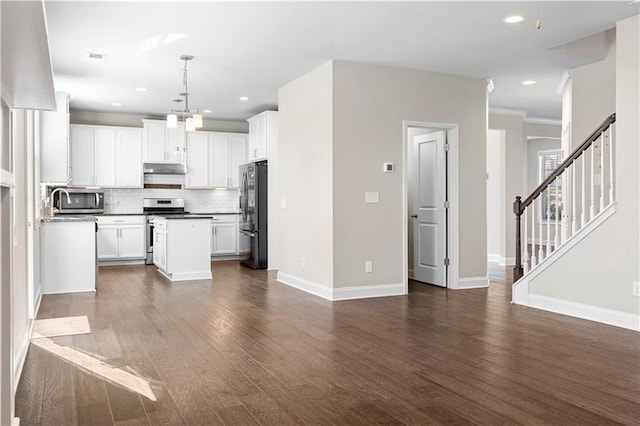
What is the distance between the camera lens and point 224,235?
32.4 ft

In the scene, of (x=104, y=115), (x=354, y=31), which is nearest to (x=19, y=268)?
(x=354, y=31)

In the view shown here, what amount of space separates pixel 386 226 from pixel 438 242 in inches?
38.9

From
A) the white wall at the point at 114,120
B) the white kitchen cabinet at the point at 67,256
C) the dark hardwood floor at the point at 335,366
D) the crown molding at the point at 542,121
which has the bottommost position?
the dark hardwood floor at the point at 335,366

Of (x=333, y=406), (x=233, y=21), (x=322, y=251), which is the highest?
(x=233, y=21)

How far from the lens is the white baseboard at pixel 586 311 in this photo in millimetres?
4516

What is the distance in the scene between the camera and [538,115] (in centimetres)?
1002

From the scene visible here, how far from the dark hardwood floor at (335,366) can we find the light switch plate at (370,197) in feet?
3.97

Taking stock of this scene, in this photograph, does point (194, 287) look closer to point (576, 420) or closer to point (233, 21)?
point (233, 21)

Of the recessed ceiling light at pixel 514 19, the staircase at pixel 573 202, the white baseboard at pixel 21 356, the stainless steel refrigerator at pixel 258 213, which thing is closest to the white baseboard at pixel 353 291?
the staircase at pixel 573 202

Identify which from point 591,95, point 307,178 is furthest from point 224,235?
point 591,95

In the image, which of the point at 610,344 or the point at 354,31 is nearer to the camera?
the point at 610,344

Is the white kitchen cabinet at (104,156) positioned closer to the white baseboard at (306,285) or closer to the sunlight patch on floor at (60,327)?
the white baseboard at (306,285)

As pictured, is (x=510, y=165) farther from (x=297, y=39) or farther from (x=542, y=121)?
(x=297, y=39)

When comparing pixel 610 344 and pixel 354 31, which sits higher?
pixel 354 31
